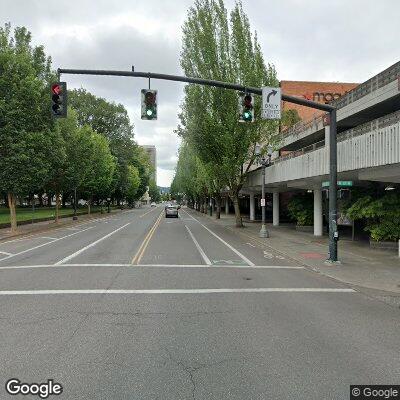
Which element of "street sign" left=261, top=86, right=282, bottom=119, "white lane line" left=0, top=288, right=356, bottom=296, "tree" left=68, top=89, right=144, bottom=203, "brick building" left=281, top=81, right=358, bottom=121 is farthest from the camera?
"tree" left=68, top=89, right=144, bottom=203

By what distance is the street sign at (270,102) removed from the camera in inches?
529

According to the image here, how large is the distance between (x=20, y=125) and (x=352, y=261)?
73.1ft

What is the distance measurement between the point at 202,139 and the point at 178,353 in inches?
1126

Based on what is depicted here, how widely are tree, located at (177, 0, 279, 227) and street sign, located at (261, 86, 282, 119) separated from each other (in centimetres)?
1737

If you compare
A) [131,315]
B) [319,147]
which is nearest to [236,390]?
[131,315]

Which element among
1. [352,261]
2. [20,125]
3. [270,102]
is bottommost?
[352,261]

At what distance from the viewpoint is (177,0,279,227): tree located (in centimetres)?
3127

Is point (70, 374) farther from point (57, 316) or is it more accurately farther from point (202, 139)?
point (202, 139)

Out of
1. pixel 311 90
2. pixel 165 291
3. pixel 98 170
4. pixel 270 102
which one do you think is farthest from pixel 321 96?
pixel 165 291

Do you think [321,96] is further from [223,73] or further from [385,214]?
[385,214]

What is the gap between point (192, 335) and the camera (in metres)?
6.66

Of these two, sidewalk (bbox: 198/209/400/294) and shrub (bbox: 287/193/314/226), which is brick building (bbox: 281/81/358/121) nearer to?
shrub (bbox: 287/193/314/226)

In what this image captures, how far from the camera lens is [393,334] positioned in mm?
6965

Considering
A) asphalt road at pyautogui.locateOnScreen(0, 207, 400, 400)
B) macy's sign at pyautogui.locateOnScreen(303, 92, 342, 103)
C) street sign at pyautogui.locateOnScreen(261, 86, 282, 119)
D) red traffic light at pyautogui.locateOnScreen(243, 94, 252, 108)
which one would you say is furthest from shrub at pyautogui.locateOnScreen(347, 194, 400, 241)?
macy's sign at pyautogui.locateOnScreen(303, 92, 342, 103)
